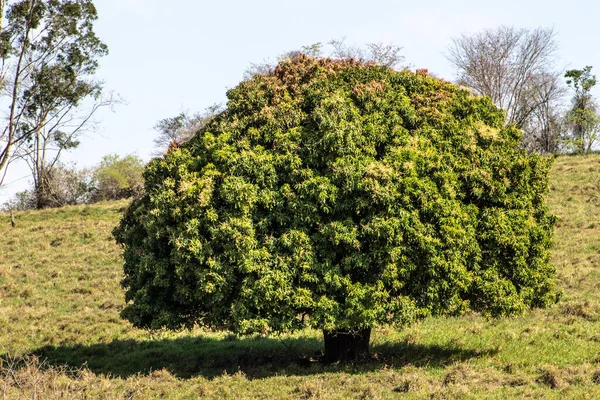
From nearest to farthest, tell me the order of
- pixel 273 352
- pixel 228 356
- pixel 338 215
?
pixel 338 215 < pixel 228 356 < pixel 273 352

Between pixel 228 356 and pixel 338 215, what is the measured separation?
19.8ft

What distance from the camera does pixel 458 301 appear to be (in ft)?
50.5

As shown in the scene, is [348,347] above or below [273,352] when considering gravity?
above

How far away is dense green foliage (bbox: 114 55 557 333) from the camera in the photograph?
15.0 meters

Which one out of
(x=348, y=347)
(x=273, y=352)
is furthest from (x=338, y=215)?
(x=273, y=352)

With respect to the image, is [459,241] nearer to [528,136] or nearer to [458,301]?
[458,301]

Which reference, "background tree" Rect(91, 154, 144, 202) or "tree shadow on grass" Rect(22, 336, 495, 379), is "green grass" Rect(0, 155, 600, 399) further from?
"background tree" Rect(91, 154, 144, 202)

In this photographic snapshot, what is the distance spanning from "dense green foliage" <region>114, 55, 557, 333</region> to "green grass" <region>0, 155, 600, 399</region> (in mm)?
1423

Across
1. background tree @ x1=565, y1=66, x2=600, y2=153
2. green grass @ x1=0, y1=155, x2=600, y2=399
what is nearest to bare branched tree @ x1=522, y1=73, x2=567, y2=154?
background tree @ x1=565, y1=66, x2=600, y2=153

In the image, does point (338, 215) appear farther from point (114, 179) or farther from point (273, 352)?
point (114, 179)

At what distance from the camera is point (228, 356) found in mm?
18672

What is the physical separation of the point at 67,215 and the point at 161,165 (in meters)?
32.3

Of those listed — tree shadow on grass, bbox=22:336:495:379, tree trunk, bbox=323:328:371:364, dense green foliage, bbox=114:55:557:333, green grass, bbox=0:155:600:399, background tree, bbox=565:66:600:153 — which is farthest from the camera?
background tree, bbox=565:66:600:153

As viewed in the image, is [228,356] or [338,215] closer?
[338,215]
